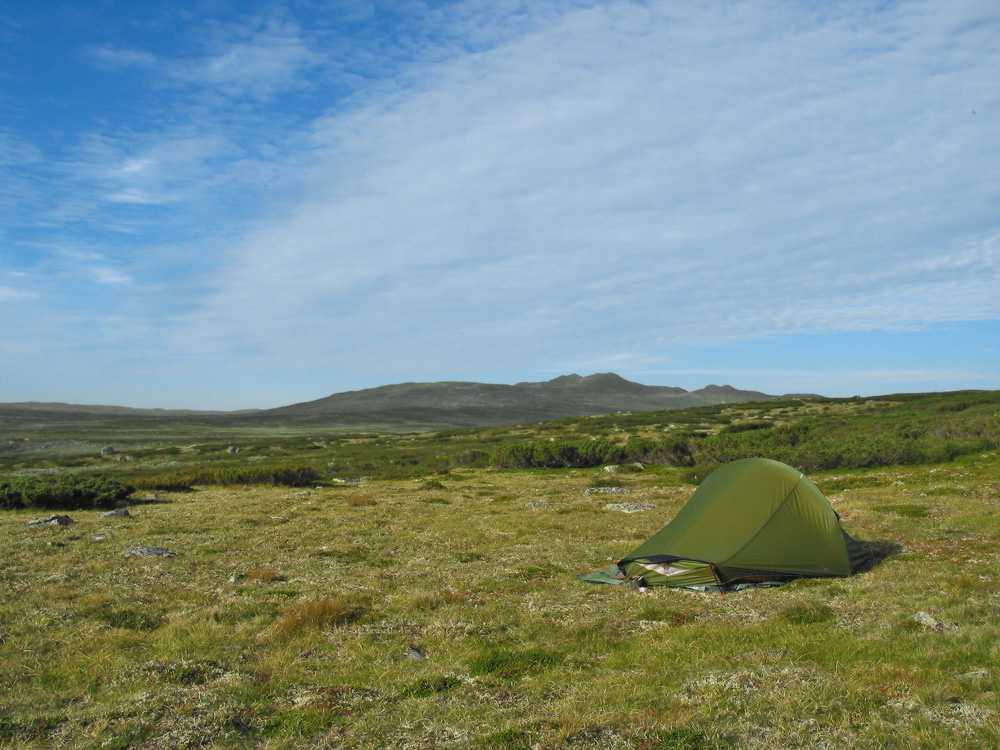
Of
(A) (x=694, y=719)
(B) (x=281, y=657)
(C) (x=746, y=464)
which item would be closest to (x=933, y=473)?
(C) (x=746, y=464)

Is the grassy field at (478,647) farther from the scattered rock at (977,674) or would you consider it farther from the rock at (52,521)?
the rock at (52,521)

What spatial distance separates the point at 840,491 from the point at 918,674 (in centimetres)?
2253

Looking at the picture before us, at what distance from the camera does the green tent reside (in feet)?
44.2

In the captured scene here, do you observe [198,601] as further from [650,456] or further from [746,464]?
[650,456]

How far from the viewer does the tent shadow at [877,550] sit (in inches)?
572

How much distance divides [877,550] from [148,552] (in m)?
19.2

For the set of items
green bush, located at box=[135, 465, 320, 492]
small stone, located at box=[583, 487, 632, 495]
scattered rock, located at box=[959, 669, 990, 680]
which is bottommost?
green bush, located at box=[135, 465, 320, 492]

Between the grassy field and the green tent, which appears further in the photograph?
the green tent

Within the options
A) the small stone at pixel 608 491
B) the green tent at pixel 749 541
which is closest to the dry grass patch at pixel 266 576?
the green tent at pixel 749 541

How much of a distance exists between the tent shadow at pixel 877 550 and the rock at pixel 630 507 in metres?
9.60

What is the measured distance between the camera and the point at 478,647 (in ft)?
32.4

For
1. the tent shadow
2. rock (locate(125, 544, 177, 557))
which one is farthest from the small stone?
rock (locate(125, 544, 177, 557))

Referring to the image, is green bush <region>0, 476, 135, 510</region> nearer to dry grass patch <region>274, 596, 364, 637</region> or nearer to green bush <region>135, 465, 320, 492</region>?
green bush <region>135, 465, 320, 492</region>

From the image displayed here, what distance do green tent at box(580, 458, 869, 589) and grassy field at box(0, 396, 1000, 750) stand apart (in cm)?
60
